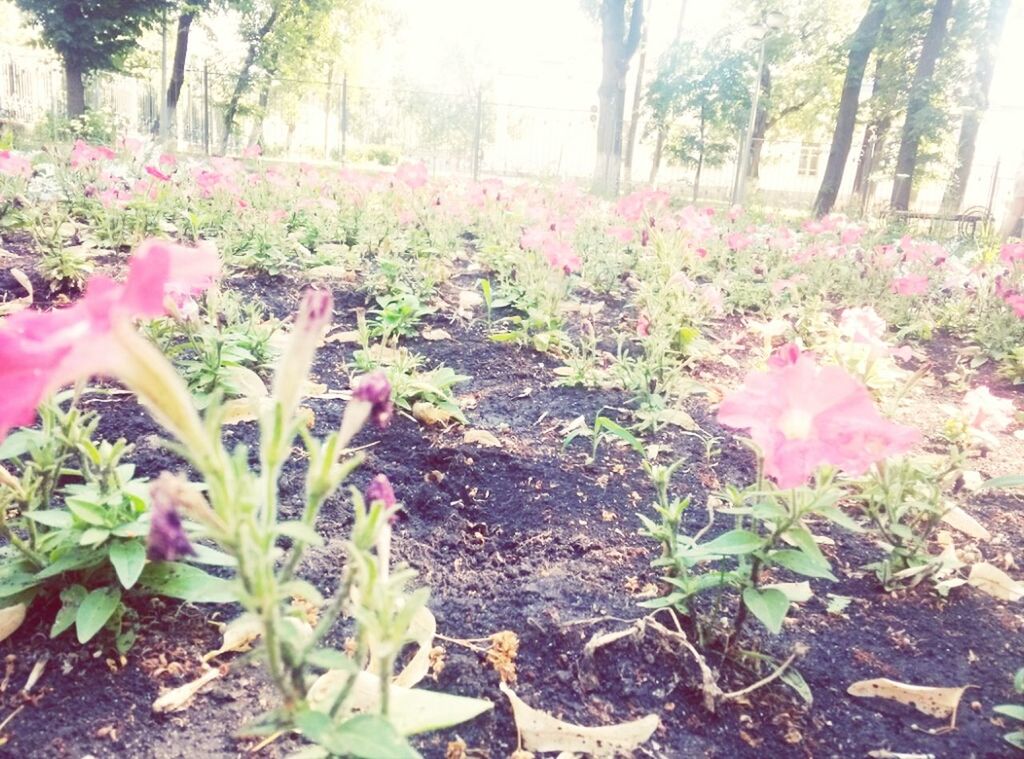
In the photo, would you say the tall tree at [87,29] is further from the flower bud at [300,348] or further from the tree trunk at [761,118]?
the flower bud at [300,348]

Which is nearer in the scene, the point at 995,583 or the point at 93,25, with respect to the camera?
Answer: the point at 995,583

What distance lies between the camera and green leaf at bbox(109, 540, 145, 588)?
1.10 meters

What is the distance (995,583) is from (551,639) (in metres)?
0.92

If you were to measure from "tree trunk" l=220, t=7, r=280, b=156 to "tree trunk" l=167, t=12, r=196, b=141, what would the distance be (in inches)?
50.8

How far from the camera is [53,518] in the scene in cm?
116

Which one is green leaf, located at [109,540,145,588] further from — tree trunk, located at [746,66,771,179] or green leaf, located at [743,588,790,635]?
tree trunk, located at [746,66,771,179]

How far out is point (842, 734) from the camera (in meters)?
1.15

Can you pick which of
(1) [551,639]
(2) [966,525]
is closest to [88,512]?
(1) [551,639]

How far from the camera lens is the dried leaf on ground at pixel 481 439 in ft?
6.72

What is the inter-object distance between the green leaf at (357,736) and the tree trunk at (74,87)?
54.7ft

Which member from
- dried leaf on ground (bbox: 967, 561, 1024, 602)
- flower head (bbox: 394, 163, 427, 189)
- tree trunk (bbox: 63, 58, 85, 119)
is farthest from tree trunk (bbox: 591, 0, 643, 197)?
dried leaf on ground (bbox: 967, 561, 1024, 602)

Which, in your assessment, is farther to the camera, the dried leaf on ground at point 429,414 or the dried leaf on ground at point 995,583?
the dried leaf on ground at point 429,414

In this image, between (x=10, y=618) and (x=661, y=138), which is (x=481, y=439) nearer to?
(x=10, y=618)

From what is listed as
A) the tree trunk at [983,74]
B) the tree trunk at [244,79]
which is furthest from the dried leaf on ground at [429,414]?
the tree trunk at [244,79]
